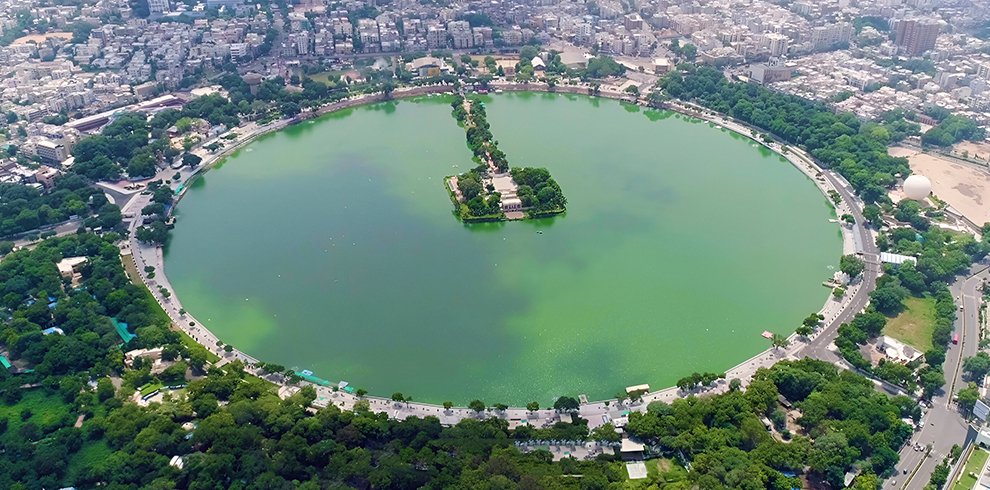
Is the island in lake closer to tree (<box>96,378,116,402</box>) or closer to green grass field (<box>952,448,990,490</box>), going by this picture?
tree (<box>96,378,116,402</box>)

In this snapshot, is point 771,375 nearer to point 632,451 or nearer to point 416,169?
point 632,451

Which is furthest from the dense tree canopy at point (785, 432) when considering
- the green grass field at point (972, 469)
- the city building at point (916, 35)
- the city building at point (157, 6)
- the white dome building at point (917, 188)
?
the city building at point (157, 6)

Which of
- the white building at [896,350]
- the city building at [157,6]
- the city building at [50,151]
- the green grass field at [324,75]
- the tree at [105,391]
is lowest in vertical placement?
the white building at [896,350]

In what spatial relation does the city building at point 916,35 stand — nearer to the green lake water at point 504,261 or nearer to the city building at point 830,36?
the city building at point 830,36

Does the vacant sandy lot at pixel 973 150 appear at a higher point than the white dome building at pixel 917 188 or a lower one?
lower

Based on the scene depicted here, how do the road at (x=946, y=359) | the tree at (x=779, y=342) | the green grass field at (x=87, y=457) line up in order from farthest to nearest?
the tree at (x=779, y=342)
the road at (x=946, y=359)
the green grass field at (x=87, y=457)

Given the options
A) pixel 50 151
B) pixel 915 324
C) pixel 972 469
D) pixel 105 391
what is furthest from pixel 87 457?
pixel 915 324
